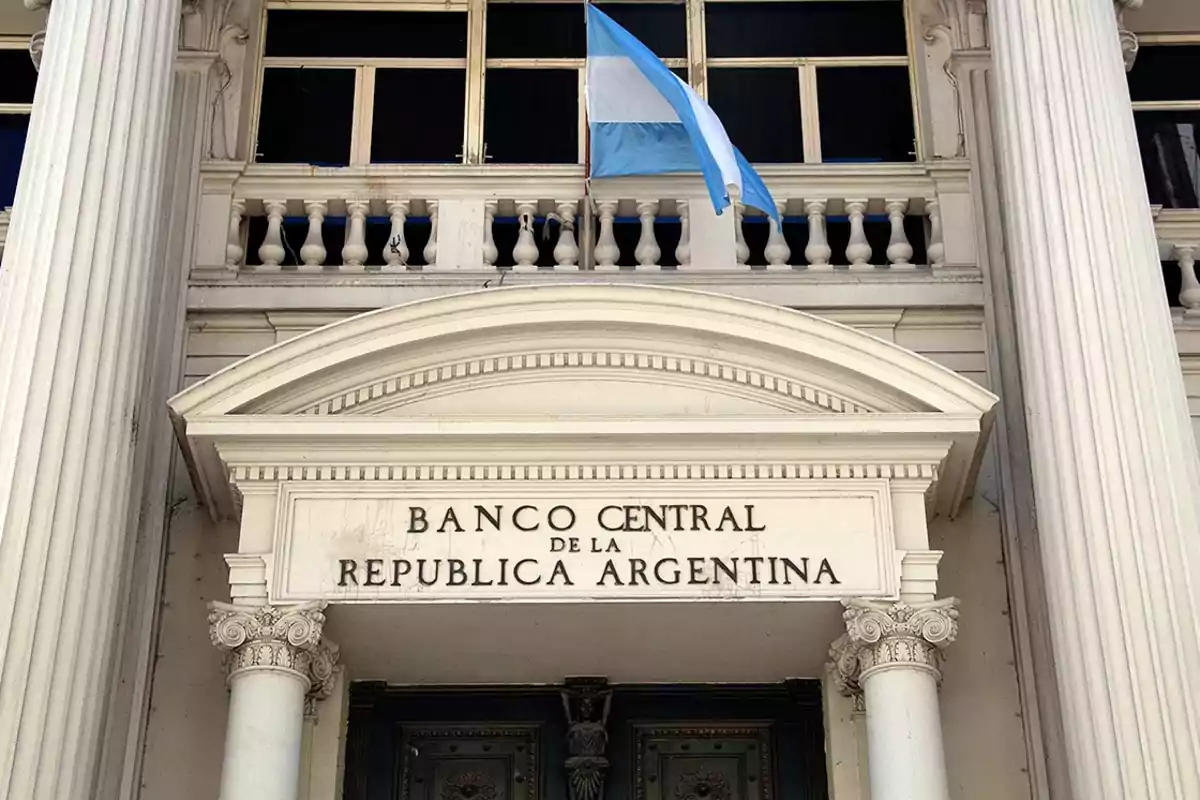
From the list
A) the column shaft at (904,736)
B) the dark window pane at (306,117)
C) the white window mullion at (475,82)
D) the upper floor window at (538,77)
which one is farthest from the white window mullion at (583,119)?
the column shaft at (904,736)

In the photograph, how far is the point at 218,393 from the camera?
32.6 feet

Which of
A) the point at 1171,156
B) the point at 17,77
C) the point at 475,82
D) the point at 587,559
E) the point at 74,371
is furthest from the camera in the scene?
the point at 17,77

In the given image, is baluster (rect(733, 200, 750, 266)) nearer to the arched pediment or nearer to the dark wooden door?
the arched pediment

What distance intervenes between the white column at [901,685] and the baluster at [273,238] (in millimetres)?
4189

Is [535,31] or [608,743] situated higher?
[535,31]

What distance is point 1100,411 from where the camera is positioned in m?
9.34

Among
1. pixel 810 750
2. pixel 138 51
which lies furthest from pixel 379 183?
pixel 810 750

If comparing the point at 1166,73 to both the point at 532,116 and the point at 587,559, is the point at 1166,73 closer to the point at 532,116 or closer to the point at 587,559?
the point at 532,116

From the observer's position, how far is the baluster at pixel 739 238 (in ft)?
38.2

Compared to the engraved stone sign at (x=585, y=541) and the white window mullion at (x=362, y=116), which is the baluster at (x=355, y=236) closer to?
the white window mullion at (x=362, y=116)

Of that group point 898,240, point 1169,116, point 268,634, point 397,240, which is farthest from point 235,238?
point 1169,116

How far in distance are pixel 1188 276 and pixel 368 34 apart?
18.1 ft

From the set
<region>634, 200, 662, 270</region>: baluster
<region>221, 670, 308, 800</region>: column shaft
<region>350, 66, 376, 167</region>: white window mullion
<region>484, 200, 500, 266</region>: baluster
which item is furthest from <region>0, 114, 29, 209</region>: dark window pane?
<region>221, 670, 308, 800</region>: column shaft

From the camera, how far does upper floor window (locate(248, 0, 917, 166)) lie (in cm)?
1245
